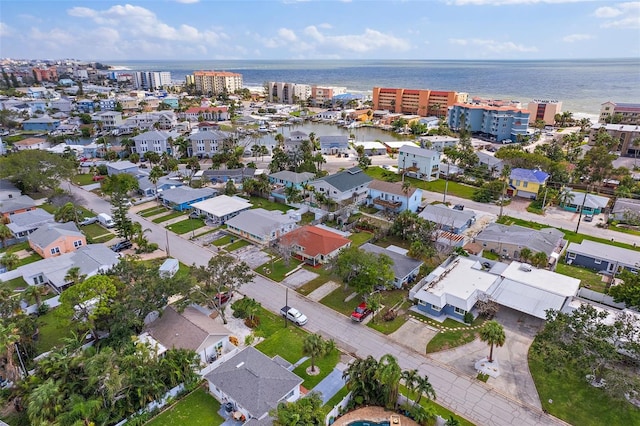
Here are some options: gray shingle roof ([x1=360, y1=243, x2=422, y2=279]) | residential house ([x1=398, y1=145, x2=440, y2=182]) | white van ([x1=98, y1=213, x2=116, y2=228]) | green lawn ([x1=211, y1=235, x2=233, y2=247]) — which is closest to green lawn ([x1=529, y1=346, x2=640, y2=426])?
gray shingle roof ([x1=360, y1=243, x2=422, y2=279])

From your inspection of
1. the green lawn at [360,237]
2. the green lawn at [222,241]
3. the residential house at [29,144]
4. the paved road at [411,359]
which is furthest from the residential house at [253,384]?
the residential house at [29,144]

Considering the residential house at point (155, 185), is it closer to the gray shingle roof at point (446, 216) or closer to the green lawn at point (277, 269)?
the green lawn at point (277, 269)

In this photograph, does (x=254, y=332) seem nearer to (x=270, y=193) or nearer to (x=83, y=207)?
(x=270, y=193)

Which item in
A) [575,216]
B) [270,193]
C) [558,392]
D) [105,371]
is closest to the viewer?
[105,371]

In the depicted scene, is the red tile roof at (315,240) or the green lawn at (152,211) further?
the green lawn at (152,211)

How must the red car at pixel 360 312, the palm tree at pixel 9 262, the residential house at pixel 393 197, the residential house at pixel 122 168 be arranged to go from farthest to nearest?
the residential house at pixel 122 168, the residential house at pixel 393 197, the palm tree at pixel 9 262, the red car at pixel 360 312

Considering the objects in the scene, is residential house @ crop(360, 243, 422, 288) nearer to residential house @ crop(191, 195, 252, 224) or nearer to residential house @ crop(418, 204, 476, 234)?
residential house @ crop(418, 204, 476, 234)

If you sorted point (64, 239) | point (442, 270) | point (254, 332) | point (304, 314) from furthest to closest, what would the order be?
point (64, 239) < point (442, 270) < point (304, 314) < point (254, 332)

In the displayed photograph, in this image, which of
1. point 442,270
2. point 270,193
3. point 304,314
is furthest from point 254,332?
point 270,193
